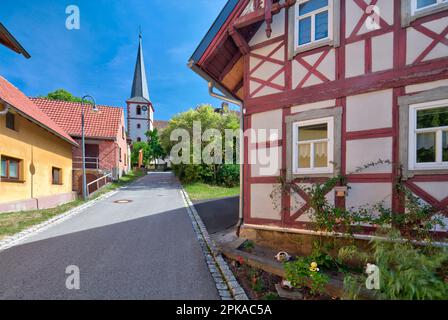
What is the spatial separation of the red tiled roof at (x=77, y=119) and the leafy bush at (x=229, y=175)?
31.4 feet

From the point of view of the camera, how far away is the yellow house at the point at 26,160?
313 inches

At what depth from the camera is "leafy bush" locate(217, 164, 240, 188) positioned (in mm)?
18922

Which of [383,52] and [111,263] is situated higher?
[383,52]

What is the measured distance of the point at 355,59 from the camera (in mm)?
4559

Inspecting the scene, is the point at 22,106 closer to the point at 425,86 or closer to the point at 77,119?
the point at 77,119

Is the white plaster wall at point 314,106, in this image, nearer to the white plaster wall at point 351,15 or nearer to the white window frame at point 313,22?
the white window frame at point 313,22

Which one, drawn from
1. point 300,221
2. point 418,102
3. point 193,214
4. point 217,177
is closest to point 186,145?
point 217,177

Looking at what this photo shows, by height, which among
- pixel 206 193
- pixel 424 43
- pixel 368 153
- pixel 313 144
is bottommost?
pixel 206 193

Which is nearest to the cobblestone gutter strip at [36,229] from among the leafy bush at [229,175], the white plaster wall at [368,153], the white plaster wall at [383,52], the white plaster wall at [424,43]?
the white plaster wall at [368,153]

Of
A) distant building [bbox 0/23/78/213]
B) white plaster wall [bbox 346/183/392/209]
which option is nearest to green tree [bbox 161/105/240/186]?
distant building [bbox 0/23/78/213]

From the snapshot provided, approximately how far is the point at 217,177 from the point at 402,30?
1599cm

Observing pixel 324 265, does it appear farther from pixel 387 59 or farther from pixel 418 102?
pixel 387 59

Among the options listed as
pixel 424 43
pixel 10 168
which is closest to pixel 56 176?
pixel 10 168

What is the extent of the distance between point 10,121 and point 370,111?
11.7 metres
